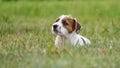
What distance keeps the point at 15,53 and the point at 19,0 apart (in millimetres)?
18723

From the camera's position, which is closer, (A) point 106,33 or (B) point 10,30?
(A) point 106,33

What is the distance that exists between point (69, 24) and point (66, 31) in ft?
0.46

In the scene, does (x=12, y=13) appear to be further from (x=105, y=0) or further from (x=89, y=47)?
(x=89, y=47)

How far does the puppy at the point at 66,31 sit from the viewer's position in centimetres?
984

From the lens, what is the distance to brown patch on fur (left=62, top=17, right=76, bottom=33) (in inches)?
391

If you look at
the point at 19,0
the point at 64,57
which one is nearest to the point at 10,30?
the point at 64,57

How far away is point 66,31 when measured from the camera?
9.98 metres

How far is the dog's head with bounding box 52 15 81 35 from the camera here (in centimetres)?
980

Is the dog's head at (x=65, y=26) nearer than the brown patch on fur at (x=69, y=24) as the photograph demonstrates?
Yes

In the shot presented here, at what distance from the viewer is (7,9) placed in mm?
22344

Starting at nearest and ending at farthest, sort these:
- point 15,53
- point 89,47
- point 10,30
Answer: point 15,53 < point 89,47 < point 10,30

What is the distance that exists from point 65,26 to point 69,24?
0.10 m

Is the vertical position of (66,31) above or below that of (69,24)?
below

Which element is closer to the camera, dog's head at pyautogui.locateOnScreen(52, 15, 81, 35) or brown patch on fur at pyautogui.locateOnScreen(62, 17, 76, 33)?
dog's head at pyautogui.locateOnScreen(52, 15, 81, 35)
